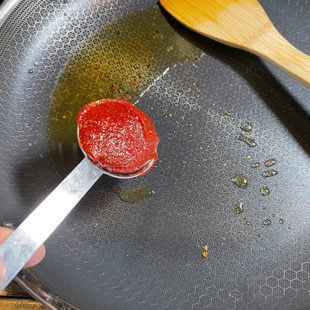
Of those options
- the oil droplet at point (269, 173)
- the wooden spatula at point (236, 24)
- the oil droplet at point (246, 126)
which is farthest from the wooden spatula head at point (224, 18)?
the oil droplet at point (269, 173)

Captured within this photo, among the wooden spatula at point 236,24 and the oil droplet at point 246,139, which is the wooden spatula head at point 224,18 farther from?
the oil droplet at point 246,139

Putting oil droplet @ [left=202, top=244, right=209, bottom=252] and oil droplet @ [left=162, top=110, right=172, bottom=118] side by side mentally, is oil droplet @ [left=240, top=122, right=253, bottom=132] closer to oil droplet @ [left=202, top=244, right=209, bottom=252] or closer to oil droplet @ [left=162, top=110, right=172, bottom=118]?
oil droplet @ [left=162, top=110, right=172, bottom=118]

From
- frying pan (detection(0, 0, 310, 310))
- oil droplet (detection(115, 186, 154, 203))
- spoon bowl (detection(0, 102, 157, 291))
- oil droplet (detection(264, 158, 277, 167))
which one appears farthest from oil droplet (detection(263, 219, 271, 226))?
spoon bowl (detection(0, 102, 157, 291))

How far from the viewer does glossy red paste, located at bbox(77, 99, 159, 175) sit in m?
0.69

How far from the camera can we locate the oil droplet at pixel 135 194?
2.68ft

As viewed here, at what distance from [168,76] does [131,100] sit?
0.35 feet

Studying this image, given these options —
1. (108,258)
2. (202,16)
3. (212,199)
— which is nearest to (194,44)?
(202,16)

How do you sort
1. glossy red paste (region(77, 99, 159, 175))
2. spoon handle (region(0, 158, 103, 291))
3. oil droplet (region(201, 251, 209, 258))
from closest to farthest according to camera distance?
1. spoon handle (region(0, 158, 103, 291))
2. glossy red paste (region(77, 99, 159, 175))
3. oil droplet (region(201, 251, 209, 258))

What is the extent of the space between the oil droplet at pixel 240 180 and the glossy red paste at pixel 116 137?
0.22 m

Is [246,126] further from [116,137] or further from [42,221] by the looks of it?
[42,221]

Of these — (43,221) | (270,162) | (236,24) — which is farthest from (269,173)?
(43,221)

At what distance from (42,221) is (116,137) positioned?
0.67 feet

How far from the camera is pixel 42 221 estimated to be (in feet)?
1.91

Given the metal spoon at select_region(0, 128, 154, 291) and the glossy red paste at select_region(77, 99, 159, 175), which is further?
the glossy red paste at select_region(77, 99, 159, 175)
